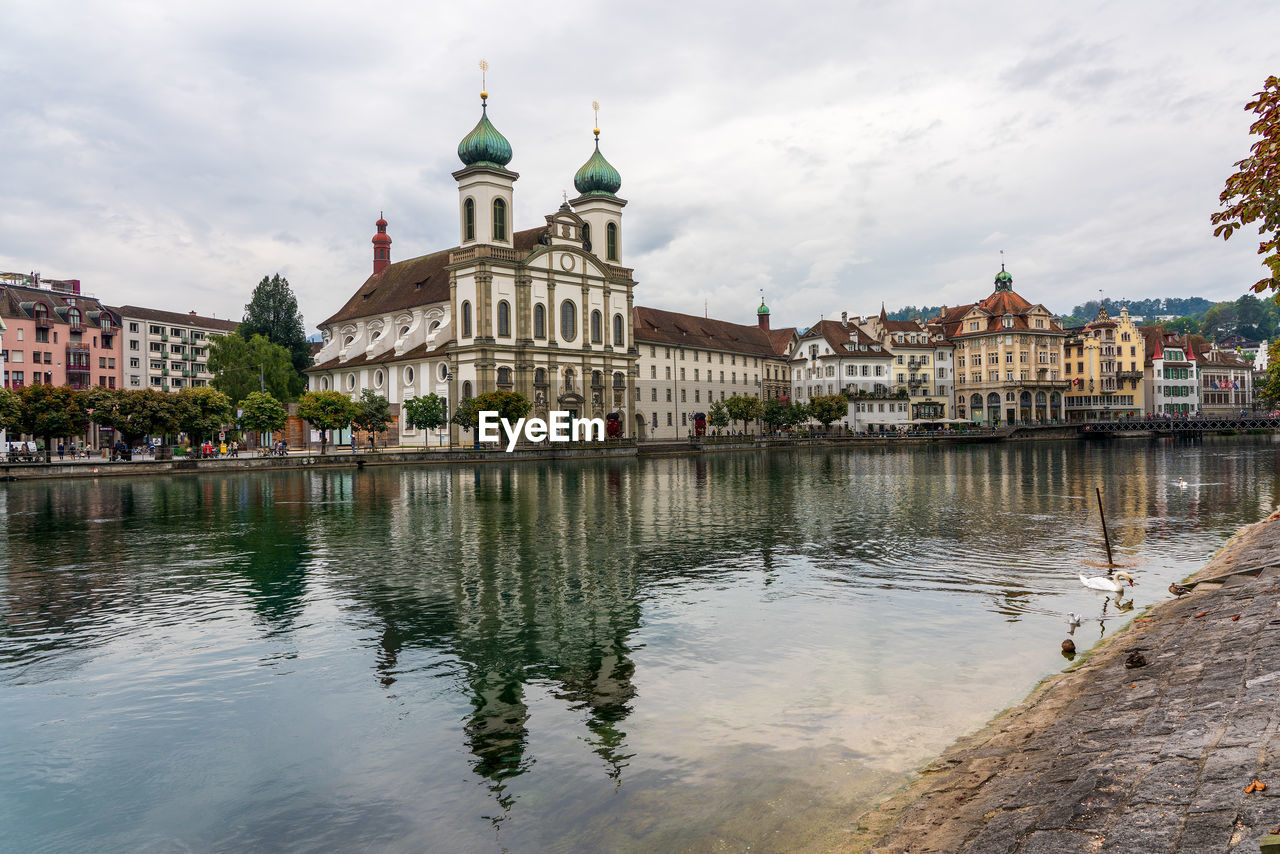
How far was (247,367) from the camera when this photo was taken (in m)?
103

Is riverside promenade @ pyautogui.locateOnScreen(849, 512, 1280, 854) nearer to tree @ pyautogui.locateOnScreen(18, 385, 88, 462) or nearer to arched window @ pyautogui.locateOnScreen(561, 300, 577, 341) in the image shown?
tree @ pyautogui.locateOnScreen(18, 385, 88, 462)

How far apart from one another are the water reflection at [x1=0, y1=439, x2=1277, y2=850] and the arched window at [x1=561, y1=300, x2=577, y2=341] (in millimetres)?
67323

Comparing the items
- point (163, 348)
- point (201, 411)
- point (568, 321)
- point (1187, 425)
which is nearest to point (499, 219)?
point (568, 321)

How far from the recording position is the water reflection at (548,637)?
1067cm

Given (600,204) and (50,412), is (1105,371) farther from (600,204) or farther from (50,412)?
(50,412)

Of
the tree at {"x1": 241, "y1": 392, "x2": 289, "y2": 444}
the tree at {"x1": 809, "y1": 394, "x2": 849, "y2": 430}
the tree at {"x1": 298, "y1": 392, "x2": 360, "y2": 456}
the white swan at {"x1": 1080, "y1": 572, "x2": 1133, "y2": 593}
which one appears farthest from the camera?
the tree at {"x1": 809, "y1": 394, "x2": 849, "y2": 430}

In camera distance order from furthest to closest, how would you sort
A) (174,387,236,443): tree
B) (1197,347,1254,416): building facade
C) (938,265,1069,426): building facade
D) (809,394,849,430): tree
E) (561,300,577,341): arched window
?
(1197,347,1254,416): building facade → (938,265,1069,426): building facade → (809,394,849,430): tree → (561,300,577,341): arched window → (174,387,236,443): tree

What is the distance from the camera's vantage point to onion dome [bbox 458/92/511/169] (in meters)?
98.5

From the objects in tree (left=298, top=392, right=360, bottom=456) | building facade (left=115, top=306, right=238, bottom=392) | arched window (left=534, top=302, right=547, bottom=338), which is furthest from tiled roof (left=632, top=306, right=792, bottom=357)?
building facade (left=115, top=306, right=238, bottom=392)

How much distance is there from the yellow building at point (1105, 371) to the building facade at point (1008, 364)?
17.7ft

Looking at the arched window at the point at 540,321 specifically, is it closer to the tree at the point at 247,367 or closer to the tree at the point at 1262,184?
the tree at the point at 247,367

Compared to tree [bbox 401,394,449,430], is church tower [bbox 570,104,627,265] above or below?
above

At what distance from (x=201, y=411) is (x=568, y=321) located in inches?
1658

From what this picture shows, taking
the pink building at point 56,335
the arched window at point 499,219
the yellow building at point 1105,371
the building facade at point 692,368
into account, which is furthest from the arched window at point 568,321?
the yellow building at point 1105,371
